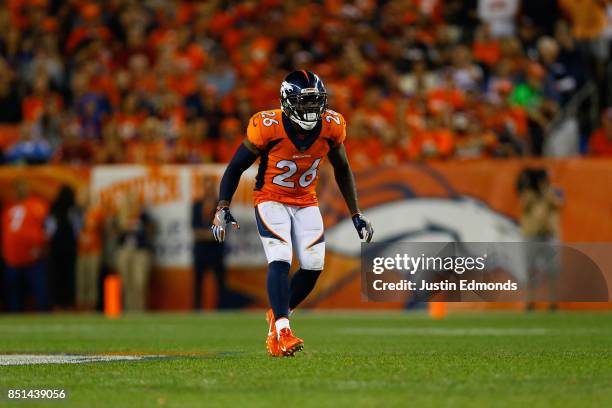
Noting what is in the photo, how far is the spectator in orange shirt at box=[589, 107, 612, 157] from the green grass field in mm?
4354

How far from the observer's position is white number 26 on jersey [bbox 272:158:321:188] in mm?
8688

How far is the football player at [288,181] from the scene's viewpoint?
334 inches

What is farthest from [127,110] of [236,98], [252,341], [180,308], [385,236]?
[252,341]

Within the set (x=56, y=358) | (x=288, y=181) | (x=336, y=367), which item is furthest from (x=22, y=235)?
(x=336, y=367)

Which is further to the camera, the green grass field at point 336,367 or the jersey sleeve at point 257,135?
the jersey sleeve at point 257,135

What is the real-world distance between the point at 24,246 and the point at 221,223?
10.00 metres

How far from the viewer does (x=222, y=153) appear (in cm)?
1819

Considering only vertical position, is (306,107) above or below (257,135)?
above

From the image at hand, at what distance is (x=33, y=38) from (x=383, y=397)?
15698 mm

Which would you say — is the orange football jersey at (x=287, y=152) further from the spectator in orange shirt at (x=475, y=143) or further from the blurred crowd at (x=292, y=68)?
the spectator in orange shirt at (x=475, y=143)

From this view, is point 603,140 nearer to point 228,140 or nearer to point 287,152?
point 228,140

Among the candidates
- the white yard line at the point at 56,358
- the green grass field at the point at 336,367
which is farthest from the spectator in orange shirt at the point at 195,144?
the white yard line at the point at 56,358

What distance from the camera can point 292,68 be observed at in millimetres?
19625

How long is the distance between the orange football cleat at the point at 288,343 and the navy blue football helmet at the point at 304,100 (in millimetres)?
1393
